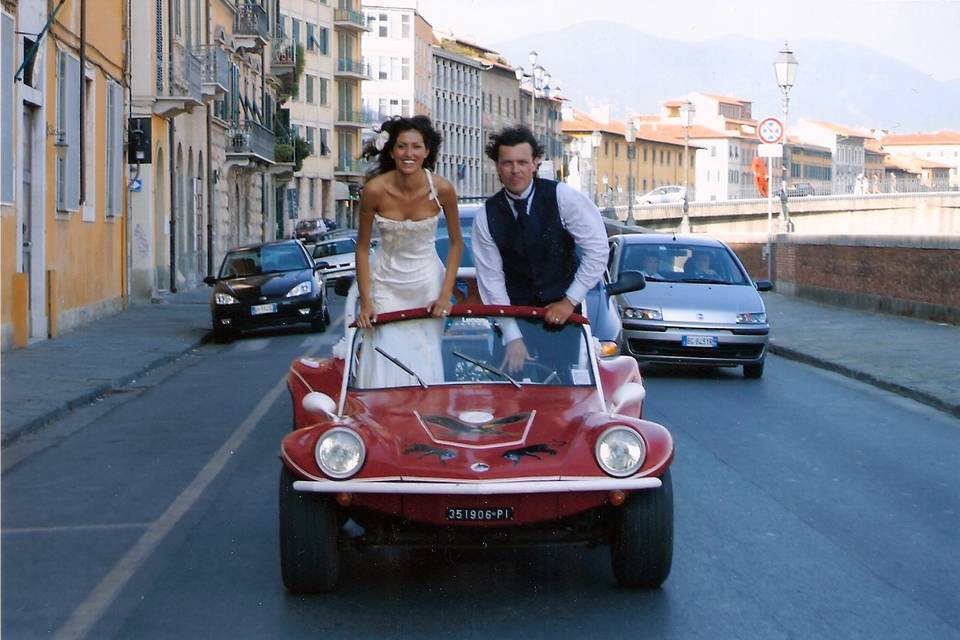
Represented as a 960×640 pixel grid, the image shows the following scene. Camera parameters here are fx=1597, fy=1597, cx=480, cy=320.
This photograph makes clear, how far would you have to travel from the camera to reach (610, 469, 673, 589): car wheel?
6.55m

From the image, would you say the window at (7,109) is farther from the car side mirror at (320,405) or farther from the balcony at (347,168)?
the balcony at (347,168)

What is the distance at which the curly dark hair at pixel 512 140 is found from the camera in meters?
8.02

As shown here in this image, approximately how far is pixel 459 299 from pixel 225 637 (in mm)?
3380

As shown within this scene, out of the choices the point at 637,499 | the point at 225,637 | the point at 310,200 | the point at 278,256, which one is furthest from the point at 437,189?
the point at 310,200

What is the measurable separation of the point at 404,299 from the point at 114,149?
2385cm

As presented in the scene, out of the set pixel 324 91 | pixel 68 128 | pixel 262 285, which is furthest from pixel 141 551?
pixel 324 91

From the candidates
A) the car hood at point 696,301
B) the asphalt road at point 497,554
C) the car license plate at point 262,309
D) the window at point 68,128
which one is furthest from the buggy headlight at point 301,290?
the asphalt road at point 497,554

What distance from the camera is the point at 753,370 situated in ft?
59.4

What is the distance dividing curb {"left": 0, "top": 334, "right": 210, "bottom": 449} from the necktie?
18.6 ft

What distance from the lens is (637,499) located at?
21.5 feet

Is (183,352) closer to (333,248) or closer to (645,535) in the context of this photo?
(645,535)

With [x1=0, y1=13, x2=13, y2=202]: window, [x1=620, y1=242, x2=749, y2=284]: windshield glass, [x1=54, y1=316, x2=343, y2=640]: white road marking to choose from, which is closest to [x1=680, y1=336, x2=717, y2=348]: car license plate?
[x1=620, y1=242, x2=749, y2=284]: windshield glass

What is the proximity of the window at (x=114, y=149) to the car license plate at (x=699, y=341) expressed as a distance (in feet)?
50.6

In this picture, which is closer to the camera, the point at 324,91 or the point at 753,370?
the point at 753,370
